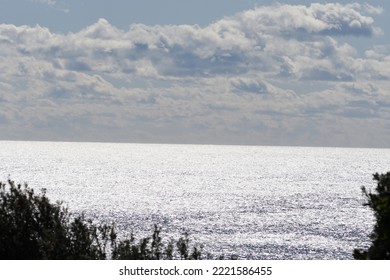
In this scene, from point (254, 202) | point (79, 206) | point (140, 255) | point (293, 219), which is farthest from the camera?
point (254, 202)

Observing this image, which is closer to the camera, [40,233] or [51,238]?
[51,238]

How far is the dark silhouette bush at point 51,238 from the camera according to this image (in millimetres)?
30203

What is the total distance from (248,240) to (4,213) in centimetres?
8629

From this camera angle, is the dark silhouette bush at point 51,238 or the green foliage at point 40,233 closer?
the dark silhouette bush at point 51,238

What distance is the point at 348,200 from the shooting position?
193000mm

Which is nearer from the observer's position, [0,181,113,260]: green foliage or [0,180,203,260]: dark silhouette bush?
[0,180,203,260]: dark silhouette bush

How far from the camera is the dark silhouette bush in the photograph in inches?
1189

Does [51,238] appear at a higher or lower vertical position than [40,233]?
lower

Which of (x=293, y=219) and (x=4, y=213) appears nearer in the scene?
(x=4, y=213)

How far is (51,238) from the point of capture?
3066 cm
